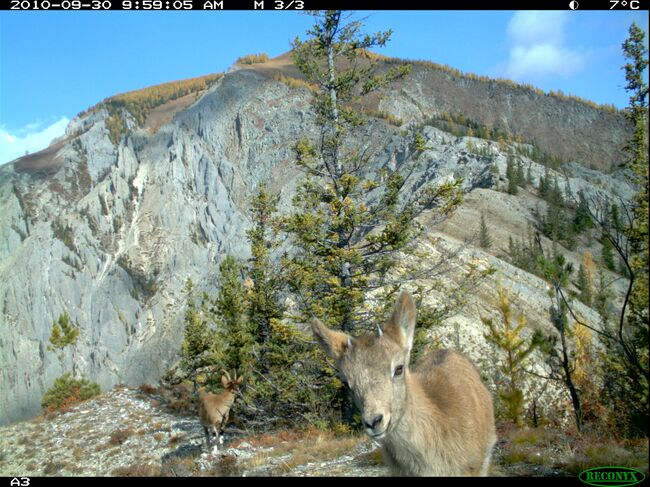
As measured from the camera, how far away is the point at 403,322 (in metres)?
4.53

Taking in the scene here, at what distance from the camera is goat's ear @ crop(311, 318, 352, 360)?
4.57 meters

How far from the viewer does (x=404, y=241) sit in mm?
15047

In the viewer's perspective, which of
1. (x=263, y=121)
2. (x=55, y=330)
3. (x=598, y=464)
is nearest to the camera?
(x=598, y=464)

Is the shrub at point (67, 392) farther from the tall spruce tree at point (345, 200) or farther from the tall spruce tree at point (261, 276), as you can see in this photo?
the tall spruce tree at point (345, 200)

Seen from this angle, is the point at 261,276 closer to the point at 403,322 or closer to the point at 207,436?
the point at 207,436

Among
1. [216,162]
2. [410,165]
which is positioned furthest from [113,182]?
[410,165]

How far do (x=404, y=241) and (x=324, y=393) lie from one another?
5.28m

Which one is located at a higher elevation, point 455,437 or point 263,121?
point 263,121

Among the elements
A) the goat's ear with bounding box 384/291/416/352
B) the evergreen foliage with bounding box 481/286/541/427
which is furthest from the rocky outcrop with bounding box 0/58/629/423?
the goat's ear with bounding box 384/291/416/352

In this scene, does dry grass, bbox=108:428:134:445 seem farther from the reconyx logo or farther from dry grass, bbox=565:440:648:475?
the reconyx logo

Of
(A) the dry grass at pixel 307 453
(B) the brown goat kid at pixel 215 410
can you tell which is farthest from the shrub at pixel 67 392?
(A) the dry grass at pixel 307 453

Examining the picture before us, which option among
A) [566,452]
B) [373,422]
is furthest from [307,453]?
[373,422]

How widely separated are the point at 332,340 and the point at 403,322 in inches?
26.8

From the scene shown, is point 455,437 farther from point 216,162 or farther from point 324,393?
point 216,162
